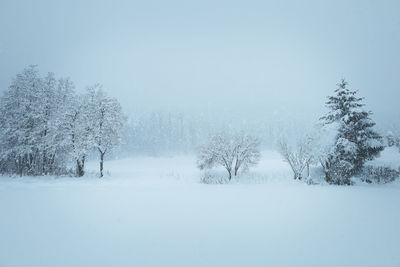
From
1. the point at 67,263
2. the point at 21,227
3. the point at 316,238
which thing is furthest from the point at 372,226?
the point at 21,227

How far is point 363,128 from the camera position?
21.1 metres

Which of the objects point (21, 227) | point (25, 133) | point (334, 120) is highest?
point (334, 120)

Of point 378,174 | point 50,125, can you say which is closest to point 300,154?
point 378,174

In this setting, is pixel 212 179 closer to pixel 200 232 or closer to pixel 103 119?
pixel 103 119

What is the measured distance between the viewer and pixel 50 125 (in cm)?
2466

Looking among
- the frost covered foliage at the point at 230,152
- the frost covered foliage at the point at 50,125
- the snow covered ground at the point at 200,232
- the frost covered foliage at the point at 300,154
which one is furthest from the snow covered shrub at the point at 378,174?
the frost covered foliage at the point at 50,125

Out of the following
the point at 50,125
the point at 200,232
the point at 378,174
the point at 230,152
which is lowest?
the point at 200,232

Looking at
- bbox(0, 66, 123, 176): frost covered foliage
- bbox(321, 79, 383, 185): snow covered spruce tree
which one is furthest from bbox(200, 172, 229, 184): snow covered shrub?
bbox(0, 66, 123, 176): frost covered foliage

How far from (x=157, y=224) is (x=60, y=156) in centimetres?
2502

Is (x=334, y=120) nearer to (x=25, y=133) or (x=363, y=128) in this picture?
(x=363, y=128)

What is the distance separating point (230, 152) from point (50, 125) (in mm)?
22308

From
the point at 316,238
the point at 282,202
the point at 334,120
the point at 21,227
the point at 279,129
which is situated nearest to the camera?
the point at 316,238

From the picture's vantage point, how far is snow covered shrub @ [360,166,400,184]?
2043cm

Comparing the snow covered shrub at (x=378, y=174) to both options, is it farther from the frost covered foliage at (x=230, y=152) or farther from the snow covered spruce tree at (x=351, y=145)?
the frost covered foliage at (x=230, y=152)
